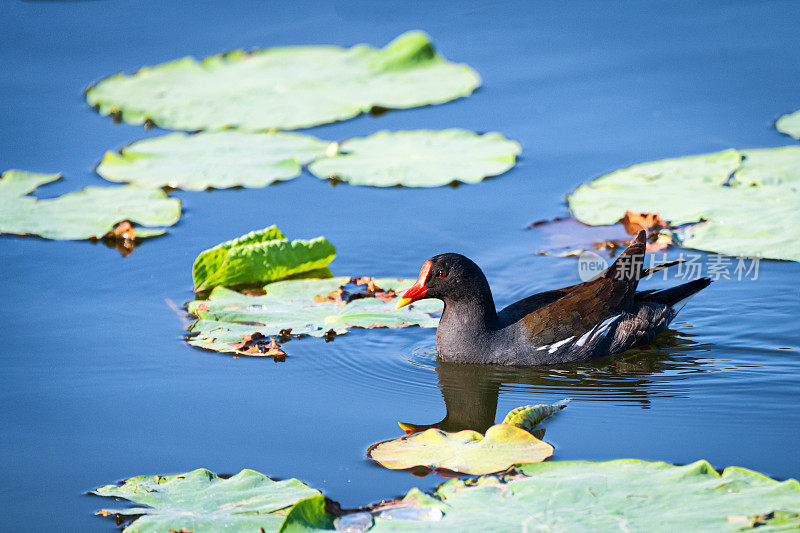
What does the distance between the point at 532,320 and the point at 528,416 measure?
95 centimetres

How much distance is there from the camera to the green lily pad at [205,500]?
10.1 feet

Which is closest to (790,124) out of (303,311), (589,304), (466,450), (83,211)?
(589,304)

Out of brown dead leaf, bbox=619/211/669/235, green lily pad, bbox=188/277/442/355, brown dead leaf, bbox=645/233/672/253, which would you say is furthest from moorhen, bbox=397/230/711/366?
brown dead leaf, bbox=619/211/669/235

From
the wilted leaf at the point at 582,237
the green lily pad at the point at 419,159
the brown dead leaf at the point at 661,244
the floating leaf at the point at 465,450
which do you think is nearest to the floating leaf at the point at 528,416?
the floating leaf at the point at 465,450

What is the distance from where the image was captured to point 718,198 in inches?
223

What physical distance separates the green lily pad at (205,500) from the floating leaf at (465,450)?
39 centimetres

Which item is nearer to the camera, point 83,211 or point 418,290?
point 418,290

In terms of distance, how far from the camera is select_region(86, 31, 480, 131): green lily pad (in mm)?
7328

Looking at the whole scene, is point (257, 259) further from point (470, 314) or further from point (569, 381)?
point (569, 381)

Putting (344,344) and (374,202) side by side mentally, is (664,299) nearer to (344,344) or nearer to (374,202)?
(344,344)

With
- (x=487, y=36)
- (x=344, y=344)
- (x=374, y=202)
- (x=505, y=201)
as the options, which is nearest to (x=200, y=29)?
(x=487, y=36)

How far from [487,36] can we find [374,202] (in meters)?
2.97

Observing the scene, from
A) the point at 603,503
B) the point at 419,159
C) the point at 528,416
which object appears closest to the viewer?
the point at 603,503

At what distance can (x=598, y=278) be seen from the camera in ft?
16.1
